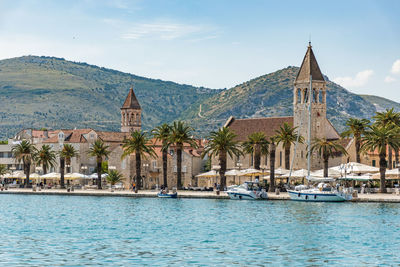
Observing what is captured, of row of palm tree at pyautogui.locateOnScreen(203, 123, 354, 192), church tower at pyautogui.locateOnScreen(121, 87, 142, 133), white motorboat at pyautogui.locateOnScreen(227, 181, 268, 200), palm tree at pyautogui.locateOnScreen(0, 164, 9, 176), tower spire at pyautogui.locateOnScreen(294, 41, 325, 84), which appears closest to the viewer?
white motorboat at pyautogui.locateOnScreen(227, 181, 268, 200)

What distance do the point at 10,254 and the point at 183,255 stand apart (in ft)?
31.1

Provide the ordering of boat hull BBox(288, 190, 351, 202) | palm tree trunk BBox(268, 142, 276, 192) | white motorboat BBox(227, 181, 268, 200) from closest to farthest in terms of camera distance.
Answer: boat hull BBox(288, 190, 351, 202) < white motorboat BBox(227, 181, 268, 200) < palm tree trunk BBox(268, 142, 276, 192)

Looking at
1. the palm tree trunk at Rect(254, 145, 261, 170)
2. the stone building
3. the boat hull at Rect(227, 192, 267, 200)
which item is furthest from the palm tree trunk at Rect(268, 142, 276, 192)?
the stone building

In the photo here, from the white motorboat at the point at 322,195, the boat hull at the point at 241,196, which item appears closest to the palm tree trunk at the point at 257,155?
the boat hull at the point at 241,196

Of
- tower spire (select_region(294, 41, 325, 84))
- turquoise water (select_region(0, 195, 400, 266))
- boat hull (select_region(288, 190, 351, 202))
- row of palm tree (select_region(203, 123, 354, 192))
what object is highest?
tower spire (select_region(294, 41, 325, 84))

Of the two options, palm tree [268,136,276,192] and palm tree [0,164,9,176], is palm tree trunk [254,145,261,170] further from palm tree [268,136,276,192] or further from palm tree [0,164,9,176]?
palm tree [0,164,9,176]

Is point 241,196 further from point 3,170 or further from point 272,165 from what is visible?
point 3,170

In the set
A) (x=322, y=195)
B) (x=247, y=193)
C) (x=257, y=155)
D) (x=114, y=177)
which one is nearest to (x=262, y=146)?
(x=257, y=155)

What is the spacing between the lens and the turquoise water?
3762cm

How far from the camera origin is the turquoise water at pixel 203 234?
3762 cm

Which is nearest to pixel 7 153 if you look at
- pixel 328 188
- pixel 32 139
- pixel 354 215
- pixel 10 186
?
pixel 32 139

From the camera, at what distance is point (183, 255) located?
3881cm

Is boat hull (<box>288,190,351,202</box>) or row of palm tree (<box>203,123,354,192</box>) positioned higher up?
row of palm tree (<box>203,123,354,192</box>)

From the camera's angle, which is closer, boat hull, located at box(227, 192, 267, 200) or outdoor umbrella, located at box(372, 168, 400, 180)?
boat hull, located at box(227, 192, 267, 200)
